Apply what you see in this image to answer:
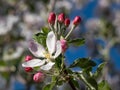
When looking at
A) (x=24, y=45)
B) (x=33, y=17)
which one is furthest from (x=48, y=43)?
(x=33, y=17)

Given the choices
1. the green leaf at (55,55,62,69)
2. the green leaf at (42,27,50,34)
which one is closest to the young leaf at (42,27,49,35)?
the green leaf at (42,27,50,34)

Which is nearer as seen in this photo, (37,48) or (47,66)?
(47,66)

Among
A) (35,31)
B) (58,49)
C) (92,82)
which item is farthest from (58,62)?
(35,31)

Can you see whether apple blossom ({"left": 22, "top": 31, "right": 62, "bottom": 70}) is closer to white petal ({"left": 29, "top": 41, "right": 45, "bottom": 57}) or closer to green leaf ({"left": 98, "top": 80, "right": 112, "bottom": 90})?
white petal ({"left": 29, "top": 41, "right": 45, "bottom": 57})

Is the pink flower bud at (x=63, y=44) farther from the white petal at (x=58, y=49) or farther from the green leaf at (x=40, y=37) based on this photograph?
the green leaf at (x=40, y=37)

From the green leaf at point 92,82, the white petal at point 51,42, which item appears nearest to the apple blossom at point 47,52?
the white petal at point 51,42

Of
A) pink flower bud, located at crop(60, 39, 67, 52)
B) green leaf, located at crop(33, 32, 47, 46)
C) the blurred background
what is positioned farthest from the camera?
the blurred background

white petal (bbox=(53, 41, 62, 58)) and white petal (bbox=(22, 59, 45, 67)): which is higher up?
white petal (bbox=(53, 41, 62, 58))

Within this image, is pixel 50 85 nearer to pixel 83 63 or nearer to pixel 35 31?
pixel 83 63

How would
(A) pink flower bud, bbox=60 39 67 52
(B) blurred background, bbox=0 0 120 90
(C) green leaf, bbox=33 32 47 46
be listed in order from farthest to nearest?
(B) blurred background, bbox=0 0 120 90
(C) green leaf, bbox=33 32 47 46
(A) pink flower bud, bbox=60 39 67 52
